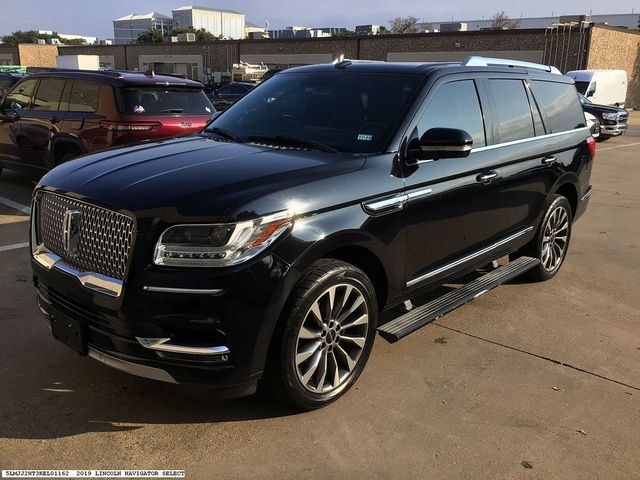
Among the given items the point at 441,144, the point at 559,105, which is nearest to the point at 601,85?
the point at 559,105

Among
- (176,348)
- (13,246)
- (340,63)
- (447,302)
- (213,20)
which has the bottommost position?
(13,246)

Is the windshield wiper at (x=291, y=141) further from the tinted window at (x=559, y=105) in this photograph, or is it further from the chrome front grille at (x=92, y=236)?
the tinted window at (x=559, y=105)

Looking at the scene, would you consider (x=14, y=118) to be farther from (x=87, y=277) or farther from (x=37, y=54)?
(x=37, y=54)

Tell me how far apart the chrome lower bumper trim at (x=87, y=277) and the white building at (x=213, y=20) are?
474 ft

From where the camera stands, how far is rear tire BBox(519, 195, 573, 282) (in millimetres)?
5375

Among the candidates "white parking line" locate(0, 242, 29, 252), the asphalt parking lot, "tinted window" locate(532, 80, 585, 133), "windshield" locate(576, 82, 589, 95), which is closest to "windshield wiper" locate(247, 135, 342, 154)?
the asphalt parking lot

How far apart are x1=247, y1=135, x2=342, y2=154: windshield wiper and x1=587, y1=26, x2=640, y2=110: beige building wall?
125ft

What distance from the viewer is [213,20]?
148 meters

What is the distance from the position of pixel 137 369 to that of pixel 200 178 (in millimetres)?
1005

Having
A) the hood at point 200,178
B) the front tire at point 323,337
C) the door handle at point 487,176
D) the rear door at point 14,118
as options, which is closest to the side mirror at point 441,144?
the hood at point 200,178

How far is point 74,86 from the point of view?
8.16m

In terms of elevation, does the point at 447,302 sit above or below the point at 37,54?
below

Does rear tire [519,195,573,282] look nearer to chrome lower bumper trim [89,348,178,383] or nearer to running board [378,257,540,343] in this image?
running board [378,257,540,343]

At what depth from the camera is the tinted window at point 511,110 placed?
4.55 metres
